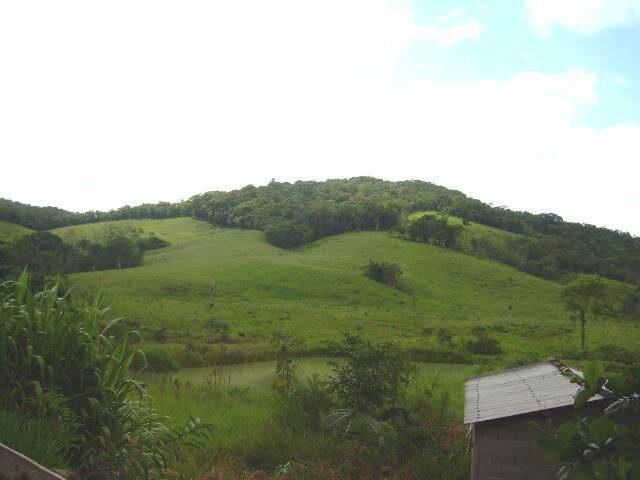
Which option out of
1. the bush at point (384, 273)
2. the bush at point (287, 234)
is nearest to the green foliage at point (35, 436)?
the bush at point (384, 273)

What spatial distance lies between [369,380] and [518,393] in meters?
3.93

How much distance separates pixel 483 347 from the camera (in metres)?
29.0

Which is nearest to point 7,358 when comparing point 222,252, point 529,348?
point 529,348

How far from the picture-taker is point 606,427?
1654mm

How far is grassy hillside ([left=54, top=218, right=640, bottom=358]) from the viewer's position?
34.4 m

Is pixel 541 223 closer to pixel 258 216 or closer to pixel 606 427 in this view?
pixel 258 216

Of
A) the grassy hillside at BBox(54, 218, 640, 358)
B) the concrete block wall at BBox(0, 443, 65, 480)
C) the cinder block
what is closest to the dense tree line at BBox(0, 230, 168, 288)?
the grassy hillside at BBox(54, 218, 640, 358)

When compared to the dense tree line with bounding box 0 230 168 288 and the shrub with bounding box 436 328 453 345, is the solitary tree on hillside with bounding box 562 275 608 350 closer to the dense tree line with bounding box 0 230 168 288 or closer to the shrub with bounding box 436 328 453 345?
the shrub with bounding box 436 328 453 345

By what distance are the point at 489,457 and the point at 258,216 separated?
83961 mm

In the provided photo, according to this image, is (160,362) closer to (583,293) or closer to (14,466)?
(14,466)

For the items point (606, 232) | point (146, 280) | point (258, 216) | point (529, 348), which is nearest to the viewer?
point (529, 348)

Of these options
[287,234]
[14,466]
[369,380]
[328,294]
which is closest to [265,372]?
[369,380]

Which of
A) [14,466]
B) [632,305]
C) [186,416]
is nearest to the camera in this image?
[14,466]

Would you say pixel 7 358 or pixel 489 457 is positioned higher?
pixel 7 358
